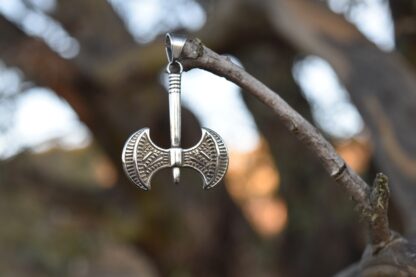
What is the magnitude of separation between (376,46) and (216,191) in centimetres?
135

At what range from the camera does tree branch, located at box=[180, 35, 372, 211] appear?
1141mm

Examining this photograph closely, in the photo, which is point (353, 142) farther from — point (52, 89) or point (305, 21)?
point (52, 89)

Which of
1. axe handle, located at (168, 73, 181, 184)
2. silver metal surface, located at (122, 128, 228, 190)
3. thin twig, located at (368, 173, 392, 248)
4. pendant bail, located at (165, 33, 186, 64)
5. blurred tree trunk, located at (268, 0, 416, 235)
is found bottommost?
thin twig, located at (368, 173, 392, 248)

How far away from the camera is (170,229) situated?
3902 mm

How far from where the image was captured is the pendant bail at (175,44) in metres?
1.10

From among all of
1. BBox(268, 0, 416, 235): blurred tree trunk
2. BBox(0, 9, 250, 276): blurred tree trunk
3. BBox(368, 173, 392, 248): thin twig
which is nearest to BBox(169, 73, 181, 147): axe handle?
BBox(368, 173, 392, 248): thin twig

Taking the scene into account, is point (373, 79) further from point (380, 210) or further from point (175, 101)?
point (175, 101)

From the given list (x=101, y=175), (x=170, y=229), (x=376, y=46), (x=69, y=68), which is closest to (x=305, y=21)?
(x=376, y=46)

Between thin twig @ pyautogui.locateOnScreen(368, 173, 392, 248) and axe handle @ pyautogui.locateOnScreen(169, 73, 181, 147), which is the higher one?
axe handle @ pyautogui.locateOnScreen(169, 73, 181, 147)

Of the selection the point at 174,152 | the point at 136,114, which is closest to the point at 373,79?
the point at 136,114

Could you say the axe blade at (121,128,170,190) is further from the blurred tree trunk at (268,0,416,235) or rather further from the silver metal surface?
the blurred tree trunk at (268,0,416,235)

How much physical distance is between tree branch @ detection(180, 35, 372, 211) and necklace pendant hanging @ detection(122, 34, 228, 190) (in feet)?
0.10

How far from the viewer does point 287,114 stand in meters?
1.19

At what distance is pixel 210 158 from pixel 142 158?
0.10 m
